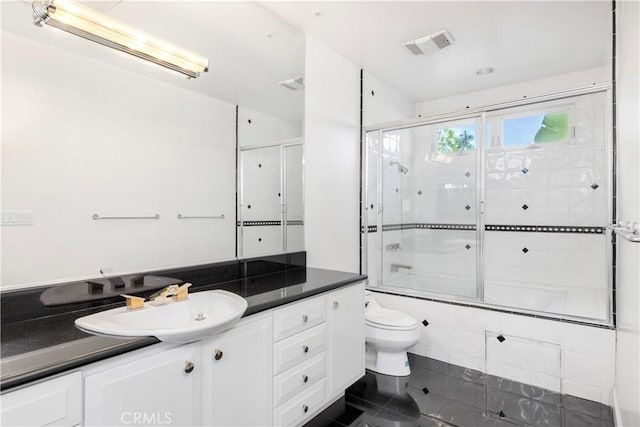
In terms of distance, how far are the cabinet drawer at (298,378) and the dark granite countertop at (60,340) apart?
0.36 m

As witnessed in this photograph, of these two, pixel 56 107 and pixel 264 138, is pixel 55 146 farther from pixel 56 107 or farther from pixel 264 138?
pixel 264 138

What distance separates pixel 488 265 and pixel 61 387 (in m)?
3.73

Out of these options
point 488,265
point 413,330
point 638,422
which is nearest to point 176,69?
point 413,330

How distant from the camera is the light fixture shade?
51.4 inches

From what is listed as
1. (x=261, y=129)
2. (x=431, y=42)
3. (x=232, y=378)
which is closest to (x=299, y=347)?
(x=232, y=378)

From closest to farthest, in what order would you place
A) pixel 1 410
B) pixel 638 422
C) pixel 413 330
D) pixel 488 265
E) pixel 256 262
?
pixel 1 410 < pixel 638 422 < pixel 256 262 < pixel 413 330 < pixel 488 265

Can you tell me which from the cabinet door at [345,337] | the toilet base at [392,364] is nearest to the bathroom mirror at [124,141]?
the cabinet door at [345,337]

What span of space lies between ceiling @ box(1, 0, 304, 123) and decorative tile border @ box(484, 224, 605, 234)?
8.14 feet

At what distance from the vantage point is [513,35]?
2.60m

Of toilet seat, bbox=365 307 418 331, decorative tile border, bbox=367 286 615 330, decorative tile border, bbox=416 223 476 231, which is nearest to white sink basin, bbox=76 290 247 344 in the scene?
toilet seat, bbox=365 307 418 331

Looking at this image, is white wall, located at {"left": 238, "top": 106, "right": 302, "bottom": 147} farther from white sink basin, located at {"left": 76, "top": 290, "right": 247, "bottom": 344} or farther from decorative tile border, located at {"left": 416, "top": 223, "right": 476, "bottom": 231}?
decorative tile border, located at {"left": 416, "top": 223, "right": 476, "bottom": 231}

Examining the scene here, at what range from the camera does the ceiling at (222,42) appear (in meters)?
1.43

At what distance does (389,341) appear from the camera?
247 cm

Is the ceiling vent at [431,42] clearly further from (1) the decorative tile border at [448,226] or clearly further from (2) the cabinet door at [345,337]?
(2) the cabinet door at [345,337]
